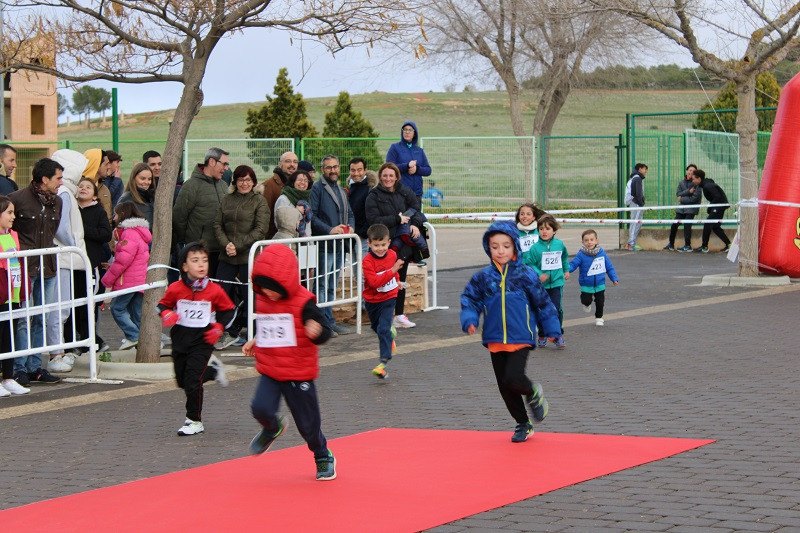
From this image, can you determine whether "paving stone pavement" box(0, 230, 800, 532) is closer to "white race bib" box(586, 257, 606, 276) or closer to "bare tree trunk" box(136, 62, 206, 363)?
"white race bib" box(586, 257, 606, 276)

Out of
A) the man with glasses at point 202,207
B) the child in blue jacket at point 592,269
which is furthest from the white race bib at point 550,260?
the man with glasses at point 202,207

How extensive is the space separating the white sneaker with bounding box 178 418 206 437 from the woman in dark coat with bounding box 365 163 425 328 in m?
5.38

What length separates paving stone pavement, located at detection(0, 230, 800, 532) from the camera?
6.29 meters

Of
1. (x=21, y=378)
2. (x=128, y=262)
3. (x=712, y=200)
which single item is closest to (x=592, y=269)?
(x=128, y=262)

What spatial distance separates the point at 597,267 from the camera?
14.0 m

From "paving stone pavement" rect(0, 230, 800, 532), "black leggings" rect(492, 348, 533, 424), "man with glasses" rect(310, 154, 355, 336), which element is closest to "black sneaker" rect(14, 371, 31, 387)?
"paving stone pavement" rect(0, 230, 800, 532)

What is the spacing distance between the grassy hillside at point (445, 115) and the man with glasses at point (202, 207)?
5730cm

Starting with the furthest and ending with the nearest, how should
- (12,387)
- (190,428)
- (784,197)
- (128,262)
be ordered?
(784,197)
(128,262)
(12,387)
(190,428)

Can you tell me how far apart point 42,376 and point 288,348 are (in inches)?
173

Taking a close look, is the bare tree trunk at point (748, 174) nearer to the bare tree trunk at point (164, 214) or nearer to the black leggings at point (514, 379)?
the bare tree trunk at point (164, 214)

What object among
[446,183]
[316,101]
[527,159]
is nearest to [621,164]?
[527,159]

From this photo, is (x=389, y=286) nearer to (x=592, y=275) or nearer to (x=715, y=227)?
(x=592, y=275)

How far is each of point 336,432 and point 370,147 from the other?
23326 millimetres

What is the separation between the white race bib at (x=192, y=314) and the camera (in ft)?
29.0
